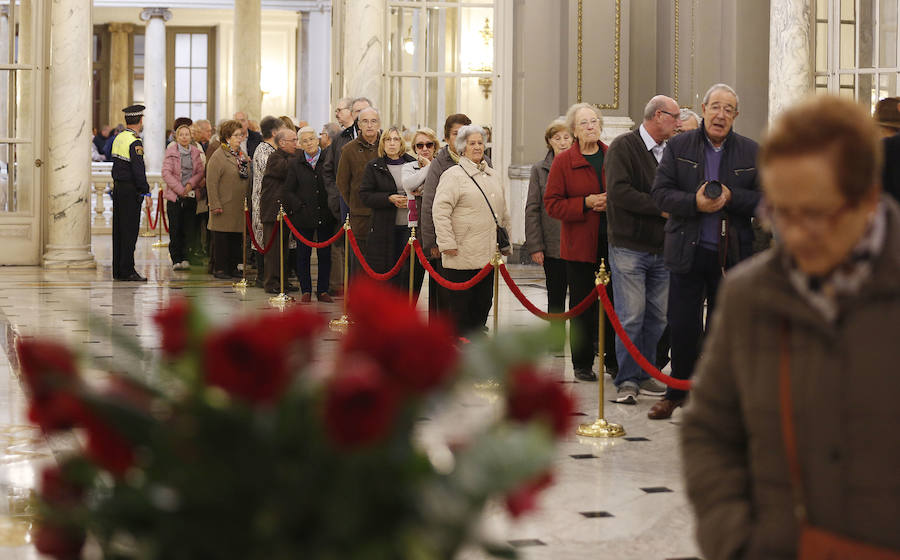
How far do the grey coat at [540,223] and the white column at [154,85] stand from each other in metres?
19.0

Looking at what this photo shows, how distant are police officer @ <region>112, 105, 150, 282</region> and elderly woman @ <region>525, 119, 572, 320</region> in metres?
5.58

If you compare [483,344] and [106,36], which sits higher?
[106,36]

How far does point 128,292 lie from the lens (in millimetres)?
11625

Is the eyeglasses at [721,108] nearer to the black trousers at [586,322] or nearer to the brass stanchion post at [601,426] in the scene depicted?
the brass stanchion post at [601,426]

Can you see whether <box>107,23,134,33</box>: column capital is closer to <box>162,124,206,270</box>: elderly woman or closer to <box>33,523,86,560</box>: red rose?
<box>162,124,206,270</box>: elderly woman

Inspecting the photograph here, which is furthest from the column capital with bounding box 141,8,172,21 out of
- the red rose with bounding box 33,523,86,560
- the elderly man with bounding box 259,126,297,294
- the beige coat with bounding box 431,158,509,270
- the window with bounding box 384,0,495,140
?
the red rose with bounding box 33,523,86,560

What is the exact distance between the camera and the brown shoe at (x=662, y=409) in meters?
6.35

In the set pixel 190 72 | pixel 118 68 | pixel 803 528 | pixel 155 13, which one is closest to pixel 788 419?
pixel 803 528

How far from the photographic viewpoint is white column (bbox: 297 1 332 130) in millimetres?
26172

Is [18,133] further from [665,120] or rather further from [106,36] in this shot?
[106,36]

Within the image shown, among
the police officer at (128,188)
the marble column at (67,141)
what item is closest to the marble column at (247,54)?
the marble column at (67,141)

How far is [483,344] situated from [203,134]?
1393 centimetres

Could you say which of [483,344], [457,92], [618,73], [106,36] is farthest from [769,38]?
[106,36]

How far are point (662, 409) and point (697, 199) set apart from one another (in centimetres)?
108
